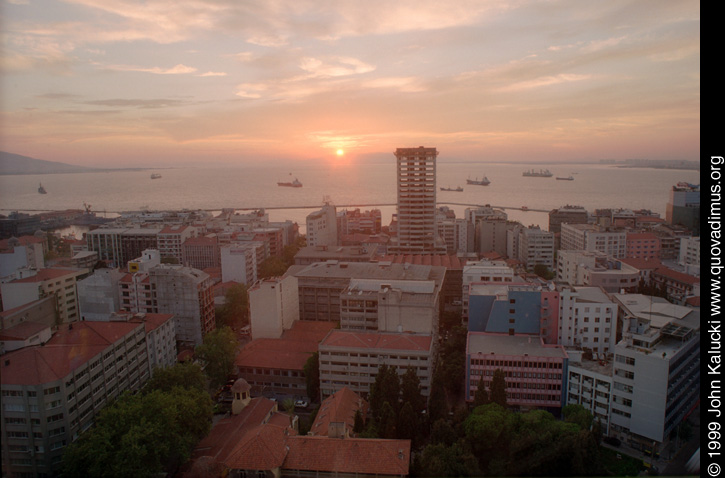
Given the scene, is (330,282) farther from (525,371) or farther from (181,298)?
(525,371)

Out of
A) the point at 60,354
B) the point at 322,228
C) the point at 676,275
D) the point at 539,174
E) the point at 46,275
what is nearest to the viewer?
the point at 60,354

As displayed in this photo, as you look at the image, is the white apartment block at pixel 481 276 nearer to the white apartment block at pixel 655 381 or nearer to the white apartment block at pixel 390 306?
the white apartment block at pixel 390 306

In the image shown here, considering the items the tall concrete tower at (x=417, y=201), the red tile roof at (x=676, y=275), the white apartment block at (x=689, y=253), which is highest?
the tall concrete tower at (x=417, y=201)

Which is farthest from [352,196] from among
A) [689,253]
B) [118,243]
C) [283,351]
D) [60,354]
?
[60,354]

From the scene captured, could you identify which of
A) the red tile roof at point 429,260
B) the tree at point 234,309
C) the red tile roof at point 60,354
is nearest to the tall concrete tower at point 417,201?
the red tile roof at point 429,260

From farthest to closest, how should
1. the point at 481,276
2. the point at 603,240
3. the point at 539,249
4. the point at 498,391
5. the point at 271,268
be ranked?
1. the point at 539,249
2. the point at 603,240
3. the point at 271,268
4. the point at 481,276
5. the point at 498,391
